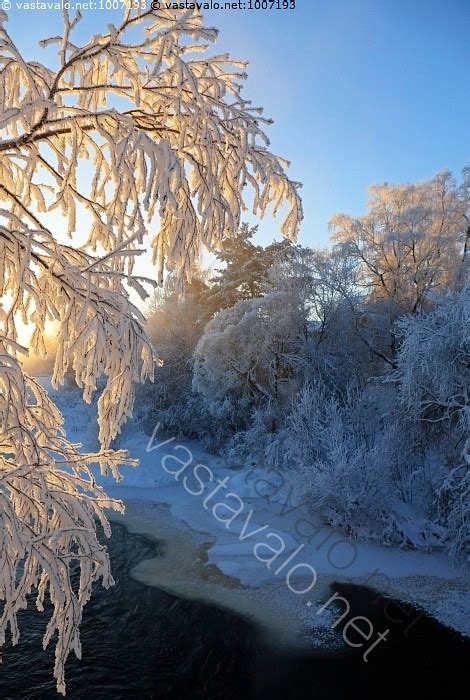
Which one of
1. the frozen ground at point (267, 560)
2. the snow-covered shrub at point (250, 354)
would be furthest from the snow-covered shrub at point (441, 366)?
the snow-covered shrub at point (250, 354)

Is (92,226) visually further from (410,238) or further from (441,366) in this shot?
(410,238)

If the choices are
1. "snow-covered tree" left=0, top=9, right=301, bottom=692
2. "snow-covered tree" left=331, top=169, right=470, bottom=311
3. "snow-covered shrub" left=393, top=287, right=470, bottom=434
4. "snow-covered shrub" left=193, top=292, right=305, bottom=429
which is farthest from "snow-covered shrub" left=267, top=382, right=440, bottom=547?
"snow-covered tree" left=0, top=9, right=301, bottom=692

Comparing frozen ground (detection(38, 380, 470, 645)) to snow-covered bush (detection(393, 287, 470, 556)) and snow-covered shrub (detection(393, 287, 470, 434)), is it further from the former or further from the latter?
snow-covered shrub (detection(393, 287, 470, 434))

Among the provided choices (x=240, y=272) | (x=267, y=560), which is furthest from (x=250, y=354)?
(x=267, y=560)

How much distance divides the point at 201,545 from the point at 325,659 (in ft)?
16.7

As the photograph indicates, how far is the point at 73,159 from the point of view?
279 cm

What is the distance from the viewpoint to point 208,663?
7.48 meters

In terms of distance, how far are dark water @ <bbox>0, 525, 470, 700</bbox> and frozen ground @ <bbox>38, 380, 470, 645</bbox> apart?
0.62 metres

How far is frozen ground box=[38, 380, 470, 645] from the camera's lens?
930cm

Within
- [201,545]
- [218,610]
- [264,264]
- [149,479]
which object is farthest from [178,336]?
[218,610]

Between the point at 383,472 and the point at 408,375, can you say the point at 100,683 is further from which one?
the point at 408,375

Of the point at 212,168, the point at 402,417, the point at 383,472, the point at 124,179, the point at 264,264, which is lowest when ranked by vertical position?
the point at 383,472

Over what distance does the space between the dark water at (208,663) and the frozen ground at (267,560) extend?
0.62m

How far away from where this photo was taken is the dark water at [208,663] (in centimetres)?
695
